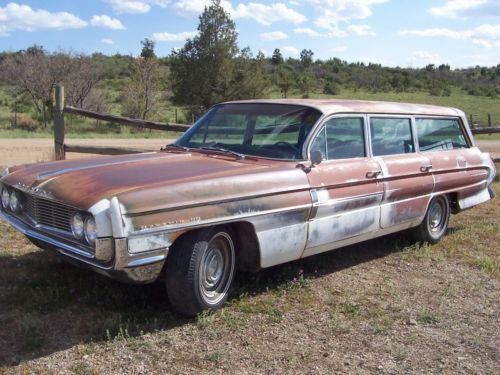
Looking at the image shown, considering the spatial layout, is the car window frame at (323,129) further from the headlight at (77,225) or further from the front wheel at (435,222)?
the headlight at (77,225)

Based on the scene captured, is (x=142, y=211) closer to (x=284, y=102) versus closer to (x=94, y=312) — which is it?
(x=94, y=312)

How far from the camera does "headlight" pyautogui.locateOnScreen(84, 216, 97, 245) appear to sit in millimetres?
3596

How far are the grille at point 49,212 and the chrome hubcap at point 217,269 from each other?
37.8 inches

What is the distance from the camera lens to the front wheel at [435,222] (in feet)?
20.5

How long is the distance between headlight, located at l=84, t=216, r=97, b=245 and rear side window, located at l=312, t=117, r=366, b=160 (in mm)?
2041

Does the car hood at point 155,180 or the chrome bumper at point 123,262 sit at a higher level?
the car hood at point 155,180

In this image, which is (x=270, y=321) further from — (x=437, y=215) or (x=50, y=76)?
(x=50, y=76)

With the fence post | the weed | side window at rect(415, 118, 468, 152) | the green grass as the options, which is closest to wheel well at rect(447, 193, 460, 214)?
side window at rect(415, 118, 468, 152)

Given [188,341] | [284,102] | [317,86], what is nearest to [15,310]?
[188,341]

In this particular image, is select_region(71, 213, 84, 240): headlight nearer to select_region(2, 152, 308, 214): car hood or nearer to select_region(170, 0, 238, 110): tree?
select_region(2, 152, 308, 214): car hood

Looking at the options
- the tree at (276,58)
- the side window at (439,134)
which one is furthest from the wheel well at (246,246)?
the tree at (276,58)

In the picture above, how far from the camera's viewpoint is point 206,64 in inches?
1297

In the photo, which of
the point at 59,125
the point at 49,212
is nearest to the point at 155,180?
the point at 49,212

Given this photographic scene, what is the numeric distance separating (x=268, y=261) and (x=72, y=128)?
78.7 ft
